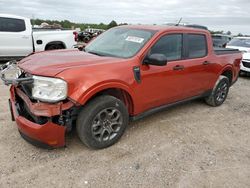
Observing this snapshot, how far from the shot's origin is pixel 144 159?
10.7 ft

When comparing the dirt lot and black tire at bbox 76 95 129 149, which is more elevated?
black tire at bbox 76 95 129 149

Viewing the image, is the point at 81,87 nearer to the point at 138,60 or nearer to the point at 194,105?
the point at 138,60

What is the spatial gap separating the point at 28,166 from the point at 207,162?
2.29m

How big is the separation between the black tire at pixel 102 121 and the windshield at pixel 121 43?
80cm

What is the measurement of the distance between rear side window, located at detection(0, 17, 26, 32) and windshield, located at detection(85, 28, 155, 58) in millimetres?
5611

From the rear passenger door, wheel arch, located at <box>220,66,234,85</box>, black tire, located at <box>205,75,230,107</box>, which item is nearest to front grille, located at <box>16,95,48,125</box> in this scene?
the rear passenger door

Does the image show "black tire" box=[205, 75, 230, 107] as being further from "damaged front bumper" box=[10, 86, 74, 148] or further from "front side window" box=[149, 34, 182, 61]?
"damaged front bumper" box=[10, 86, 74, 148]

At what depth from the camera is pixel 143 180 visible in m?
2.83

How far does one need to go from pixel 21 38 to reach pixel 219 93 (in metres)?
6.96

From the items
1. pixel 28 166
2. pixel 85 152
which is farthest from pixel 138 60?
pixel 28 166

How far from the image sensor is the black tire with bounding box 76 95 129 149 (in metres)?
3.11

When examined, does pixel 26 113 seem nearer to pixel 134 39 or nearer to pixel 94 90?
pixel 94 90

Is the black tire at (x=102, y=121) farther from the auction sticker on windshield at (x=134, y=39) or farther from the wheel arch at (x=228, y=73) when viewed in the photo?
the wheel arch at (x=228, y=73)

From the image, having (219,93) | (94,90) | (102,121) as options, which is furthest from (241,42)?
(94,90)
